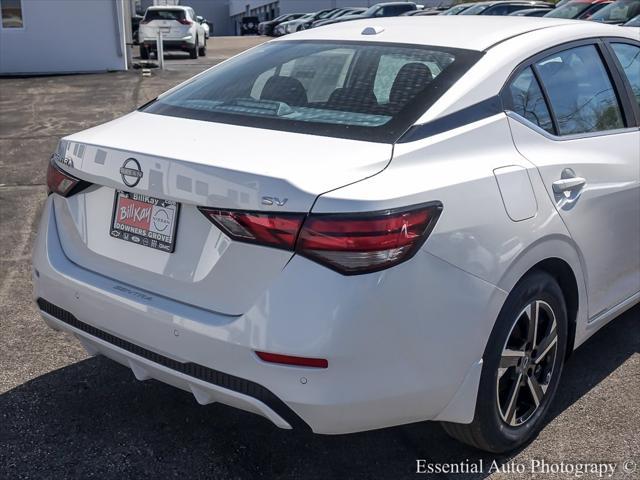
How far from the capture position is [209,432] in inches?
127

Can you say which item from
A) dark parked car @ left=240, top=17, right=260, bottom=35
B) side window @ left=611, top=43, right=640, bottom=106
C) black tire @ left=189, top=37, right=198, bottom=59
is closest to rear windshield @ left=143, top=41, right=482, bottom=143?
side window @ left=611, top=43, right=640, bottom=106

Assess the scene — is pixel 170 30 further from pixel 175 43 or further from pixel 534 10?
pixel 534 10

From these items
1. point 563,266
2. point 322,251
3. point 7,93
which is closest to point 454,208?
point 322,251

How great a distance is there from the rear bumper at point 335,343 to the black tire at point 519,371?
0.10 meters

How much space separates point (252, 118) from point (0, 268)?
298cm

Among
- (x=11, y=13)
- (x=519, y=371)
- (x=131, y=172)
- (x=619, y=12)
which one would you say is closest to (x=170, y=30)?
(x=11, y=13)

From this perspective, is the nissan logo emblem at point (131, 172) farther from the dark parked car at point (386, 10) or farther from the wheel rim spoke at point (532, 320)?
the dark parked car at point (386, 10)

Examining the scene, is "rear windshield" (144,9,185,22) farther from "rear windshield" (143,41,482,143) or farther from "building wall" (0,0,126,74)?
"rear windshield" (143,41,482,143)

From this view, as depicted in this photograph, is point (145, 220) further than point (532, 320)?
No

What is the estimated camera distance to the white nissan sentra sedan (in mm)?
2398

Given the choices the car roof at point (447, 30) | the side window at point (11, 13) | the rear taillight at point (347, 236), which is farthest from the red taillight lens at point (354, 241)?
the side window at point (11, 13)

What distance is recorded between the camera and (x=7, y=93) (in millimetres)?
14078

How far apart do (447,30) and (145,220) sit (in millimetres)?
1611

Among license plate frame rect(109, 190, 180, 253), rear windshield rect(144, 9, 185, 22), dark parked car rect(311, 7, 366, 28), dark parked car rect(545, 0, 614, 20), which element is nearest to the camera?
license plate frame rect(109, 190, 180, 253)
